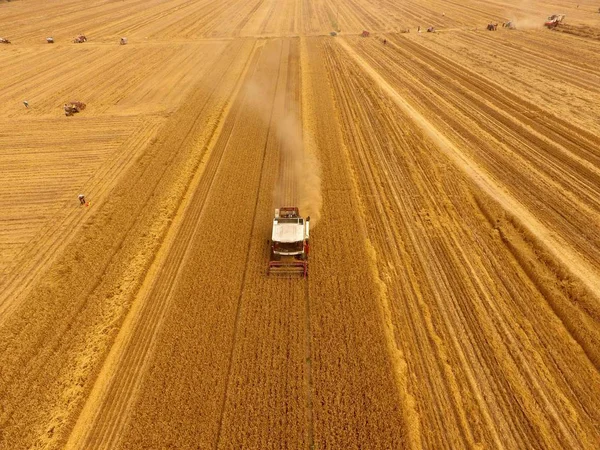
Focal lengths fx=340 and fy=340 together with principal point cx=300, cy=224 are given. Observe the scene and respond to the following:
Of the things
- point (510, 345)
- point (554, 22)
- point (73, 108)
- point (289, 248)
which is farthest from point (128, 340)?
point (554, 22)

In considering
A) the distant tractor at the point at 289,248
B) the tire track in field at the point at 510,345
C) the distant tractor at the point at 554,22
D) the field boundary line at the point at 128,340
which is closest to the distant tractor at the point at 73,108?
the field boundary line at the point at 128,340

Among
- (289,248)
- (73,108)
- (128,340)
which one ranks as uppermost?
(73,108)

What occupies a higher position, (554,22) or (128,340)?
(554,22)

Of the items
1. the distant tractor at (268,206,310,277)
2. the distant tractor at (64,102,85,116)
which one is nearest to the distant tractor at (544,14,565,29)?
the distant tractor at (268,206,310,277)

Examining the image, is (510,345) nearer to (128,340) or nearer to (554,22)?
(128,340)

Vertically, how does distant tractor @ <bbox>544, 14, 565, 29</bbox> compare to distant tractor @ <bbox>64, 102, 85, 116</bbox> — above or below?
above

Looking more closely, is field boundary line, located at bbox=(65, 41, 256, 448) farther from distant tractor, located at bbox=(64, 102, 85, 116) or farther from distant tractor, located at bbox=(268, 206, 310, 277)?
distant tractor, located at bbox=(64, 102, 85, 116)

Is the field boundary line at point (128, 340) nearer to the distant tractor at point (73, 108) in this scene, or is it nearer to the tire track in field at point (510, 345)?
the tire track in field at point (510, 345)

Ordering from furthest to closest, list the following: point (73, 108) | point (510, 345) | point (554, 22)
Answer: point (554, 22) → point (73, 108) → point (510, 345)
